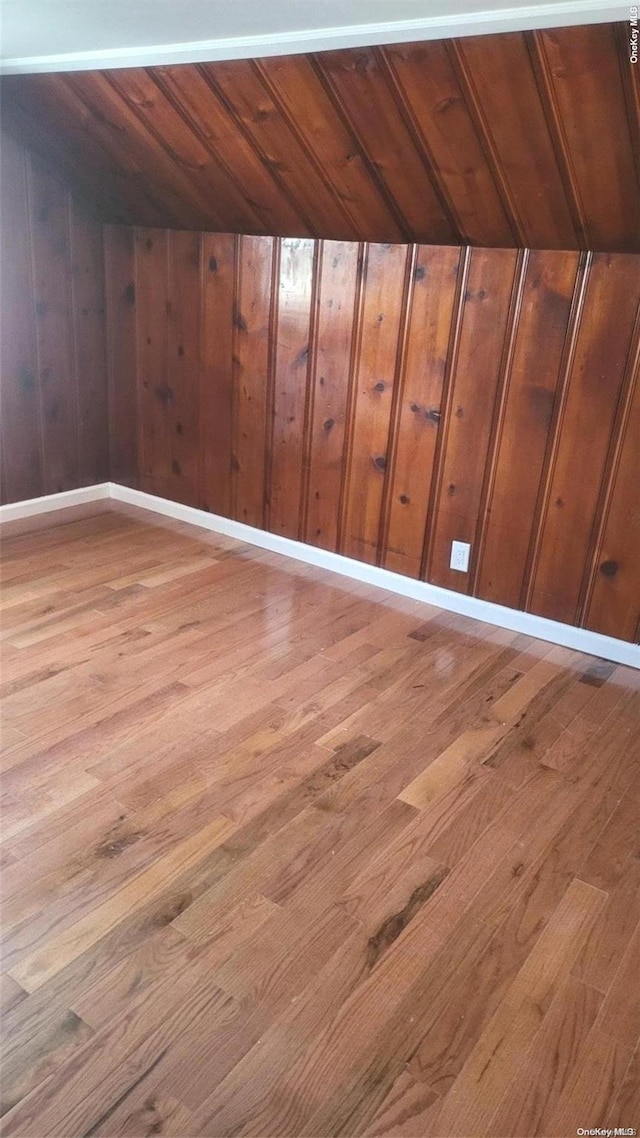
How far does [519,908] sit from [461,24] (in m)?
1.93

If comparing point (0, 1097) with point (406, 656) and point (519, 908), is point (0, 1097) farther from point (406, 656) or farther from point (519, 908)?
point (406, 656)

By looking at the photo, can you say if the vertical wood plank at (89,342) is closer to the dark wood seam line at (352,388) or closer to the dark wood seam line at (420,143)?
the dark wood seam line at (352,388)

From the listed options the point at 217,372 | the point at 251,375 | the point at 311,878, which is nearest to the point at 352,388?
the point at 251,375

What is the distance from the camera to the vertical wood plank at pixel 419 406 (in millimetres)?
2736

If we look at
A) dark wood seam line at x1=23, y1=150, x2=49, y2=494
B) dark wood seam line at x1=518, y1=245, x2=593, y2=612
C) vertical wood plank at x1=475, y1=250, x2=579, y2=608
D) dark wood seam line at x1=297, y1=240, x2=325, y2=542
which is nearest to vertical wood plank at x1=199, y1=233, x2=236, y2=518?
dark wood seam line at x1=297, y1=240, x2=325, y2=542

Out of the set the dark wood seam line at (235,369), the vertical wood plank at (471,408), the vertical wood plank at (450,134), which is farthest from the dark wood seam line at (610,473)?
the dark wood seam line at (235,369)

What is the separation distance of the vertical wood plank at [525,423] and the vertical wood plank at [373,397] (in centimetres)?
46

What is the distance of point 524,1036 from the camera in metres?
1.39

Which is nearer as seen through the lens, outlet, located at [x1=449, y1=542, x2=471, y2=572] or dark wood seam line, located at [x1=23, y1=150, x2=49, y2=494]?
outlet, located at [x1=449, y1=542, x2=471, y2=572]

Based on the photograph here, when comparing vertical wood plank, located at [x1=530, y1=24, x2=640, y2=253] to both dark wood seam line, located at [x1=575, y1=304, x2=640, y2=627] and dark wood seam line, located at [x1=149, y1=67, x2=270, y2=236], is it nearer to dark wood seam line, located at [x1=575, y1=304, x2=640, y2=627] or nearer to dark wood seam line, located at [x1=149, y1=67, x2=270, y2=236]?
dark wood seam line, located at [x1=575, y1=304, x2=640, y2=627]

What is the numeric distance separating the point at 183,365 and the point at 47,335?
1.98 feet

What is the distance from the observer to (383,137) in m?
2.27

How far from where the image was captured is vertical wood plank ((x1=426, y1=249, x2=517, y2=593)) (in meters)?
2.62

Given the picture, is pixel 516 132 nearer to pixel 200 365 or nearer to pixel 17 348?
pixel 200 365
